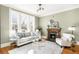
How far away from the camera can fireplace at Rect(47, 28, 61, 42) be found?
85.0 inches

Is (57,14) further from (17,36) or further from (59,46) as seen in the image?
(17,36)

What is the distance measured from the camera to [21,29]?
2.01 meters

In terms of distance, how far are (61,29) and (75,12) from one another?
0.57 meters

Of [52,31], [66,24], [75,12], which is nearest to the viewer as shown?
[75,12]

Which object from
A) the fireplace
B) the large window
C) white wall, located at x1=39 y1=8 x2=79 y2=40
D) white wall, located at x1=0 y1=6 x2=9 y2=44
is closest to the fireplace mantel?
the fireplace

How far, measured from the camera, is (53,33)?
239 cm

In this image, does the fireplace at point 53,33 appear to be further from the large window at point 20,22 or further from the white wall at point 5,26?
the white wall at point 5,26

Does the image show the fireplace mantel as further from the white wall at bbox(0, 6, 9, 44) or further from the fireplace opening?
the white wall at bbox(0, 6, 9, 44)

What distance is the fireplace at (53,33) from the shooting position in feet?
7.08

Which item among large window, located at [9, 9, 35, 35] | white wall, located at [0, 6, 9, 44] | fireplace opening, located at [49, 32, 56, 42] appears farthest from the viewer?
fireplace opening, located at [49, 32, 56, 42]

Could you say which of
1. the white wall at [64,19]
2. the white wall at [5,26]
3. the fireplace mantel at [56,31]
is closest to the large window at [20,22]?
the white wall at [5,26]

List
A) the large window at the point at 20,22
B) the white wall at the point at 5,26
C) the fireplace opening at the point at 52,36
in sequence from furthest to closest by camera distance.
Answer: the fireplace opening at the point at 52,36 → the white wall at the point at 5,26 → the large window at the point at 20,22

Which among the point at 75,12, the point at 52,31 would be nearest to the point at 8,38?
the point at 52,31

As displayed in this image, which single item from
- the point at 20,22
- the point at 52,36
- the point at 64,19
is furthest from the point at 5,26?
the point at 64,19
